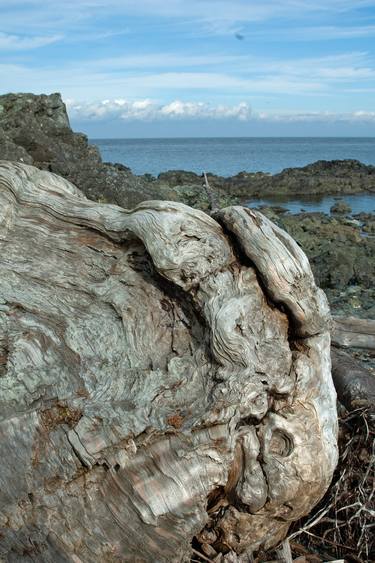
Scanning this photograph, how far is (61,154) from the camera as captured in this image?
1395 centimetres

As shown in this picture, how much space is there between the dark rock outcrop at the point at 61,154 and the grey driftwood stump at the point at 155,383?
288 inches

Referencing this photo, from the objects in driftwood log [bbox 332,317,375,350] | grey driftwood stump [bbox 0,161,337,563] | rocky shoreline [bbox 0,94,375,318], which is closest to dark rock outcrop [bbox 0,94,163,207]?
rocky shoreline [bbox 0,94,375,318]

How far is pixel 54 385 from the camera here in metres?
4.81

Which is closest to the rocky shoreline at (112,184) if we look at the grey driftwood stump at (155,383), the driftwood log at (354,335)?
the driftwood log at (354,335)

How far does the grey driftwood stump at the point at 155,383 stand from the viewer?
436 cm

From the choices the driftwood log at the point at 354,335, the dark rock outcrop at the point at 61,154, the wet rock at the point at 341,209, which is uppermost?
the dark rock outcrop at the point at 61,154

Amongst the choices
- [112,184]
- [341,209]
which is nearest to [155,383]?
[112,184]

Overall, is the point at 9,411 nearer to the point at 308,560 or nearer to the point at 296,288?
the point at 296,288

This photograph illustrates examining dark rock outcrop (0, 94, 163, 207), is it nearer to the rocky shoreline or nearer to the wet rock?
the rocky shoreline

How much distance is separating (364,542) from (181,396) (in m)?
2.03

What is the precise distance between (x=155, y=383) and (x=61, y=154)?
33.3 ft

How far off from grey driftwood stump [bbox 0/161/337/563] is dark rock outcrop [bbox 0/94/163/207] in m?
7.32

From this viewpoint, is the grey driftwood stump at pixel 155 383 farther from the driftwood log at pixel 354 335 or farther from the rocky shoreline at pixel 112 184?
the rocky shoreline at pixel 112 184

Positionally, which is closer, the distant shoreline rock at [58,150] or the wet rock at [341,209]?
the distant shoreline rock at [58,150]
